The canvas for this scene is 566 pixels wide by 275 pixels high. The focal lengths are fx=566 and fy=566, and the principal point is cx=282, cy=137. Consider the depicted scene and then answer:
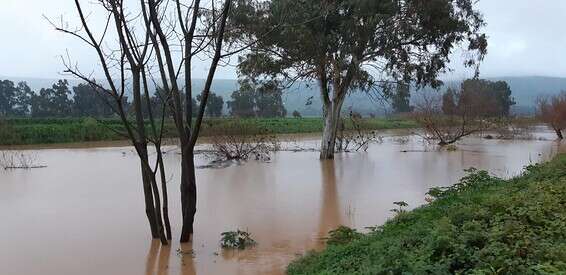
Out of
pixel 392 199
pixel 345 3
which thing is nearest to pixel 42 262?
pixel 392 199

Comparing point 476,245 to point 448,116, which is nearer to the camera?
point 476,245

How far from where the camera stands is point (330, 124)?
19.2 meters

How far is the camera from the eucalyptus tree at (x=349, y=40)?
1650 cm

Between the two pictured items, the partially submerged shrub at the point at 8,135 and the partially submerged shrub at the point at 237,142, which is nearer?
the partially submerged shrub at the point at 237,142

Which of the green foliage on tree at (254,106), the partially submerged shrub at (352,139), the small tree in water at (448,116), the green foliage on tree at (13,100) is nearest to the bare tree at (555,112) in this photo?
the small tree in water at (448,116)

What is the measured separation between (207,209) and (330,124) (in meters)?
10.1

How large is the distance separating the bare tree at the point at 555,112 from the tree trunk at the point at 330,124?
17.6 m

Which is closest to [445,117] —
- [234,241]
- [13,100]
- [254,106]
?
[234,241]

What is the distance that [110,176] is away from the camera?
1505 centimetres

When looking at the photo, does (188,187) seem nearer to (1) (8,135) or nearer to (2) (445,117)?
(2) (445,117)

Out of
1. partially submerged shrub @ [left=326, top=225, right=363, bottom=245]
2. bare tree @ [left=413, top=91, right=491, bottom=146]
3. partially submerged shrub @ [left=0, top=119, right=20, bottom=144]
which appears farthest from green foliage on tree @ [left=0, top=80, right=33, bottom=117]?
partially submerged shrub @ [left=326, top=225, right=363, bottom=245]

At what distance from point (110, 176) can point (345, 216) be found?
8257 mm

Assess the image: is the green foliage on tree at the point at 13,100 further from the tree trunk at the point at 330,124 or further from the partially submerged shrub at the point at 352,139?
the tree trunk at the point at 330,124

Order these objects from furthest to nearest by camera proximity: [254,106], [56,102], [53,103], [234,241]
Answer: [254,106], [56,102], [53,103], [234,241]
